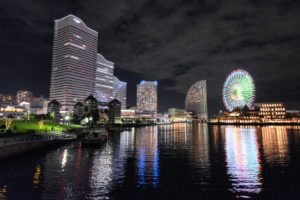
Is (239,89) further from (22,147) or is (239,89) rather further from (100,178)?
(100,178)

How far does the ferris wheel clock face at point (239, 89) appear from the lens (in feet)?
585

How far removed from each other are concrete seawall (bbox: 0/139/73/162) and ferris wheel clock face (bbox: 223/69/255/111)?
512 ft

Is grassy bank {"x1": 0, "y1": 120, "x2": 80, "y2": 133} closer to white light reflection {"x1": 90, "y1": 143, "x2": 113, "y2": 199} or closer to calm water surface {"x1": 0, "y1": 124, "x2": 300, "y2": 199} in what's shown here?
calm water surface {"x1": 0, "y1": 124, "x2": 300, "y2": 199}

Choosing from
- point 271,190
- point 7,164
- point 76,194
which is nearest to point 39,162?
point 7,164

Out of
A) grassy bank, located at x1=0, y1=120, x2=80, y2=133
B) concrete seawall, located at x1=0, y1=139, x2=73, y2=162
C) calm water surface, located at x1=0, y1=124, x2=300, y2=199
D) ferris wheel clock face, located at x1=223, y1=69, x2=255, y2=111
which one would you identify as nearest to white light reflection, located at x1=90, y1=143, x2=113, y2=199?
calm water surface, located at x1=0, y1=124, x2=300, y2=199

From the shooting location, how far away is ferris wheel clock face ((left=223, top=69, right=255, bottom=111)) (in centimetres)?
17838

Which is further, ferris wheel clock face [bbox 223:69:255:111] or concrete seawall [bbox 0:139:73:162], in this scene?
ferris wheel clock face [bbox 223:69:255:111]

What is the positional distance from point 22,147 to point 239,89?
564 feet

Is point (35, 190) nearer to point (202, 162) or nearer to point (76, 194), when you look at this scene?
point (76, 194)

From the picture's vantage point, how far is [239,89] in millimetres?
185250

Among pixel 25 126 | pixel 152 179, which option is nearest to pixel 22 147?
pixel 152 179

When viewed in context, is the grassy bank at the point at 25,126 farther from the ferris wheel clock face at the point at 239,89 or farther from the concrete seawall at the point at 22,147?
the ferris wheel clock face at the point at 239,89

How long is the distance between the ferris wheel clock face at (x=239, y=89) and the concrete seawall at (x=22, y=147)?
512ft

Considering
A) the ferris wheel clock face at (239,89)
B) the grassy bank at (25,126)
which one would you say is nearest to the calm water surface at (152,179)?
the grassy bank at (25,126)
